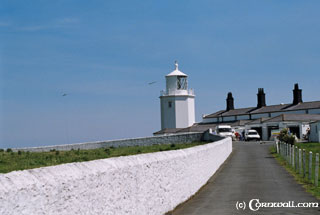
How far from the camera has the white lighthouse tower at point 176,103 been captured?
279 feet

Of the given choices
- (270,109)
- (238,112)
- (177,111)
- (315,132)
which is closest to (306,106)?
(270,109)

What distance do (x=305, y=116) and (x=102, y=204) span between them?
252ft

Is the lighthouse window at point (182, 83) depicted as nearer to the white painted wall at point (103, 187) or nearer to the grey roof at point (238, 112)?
the grey roof at point (238, 112)

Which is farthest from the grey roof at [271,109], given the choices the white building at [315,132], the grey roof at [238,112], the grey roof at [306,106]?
the white building at [315,132]

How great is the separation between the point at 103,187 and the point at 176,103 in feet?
253

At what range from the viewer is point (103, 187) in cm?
754

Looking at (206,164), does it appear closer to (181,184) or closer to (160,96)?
(181,184)

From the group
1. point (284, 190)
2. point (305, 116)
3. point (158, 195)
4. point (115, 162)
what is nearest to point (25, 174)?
point (115, 162)

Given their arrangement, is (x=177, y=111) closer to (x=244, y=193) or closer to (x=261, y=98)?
(x=261, y=98)

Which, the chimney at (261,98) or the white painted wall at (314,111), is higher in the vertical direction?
the chimney at (261,98)

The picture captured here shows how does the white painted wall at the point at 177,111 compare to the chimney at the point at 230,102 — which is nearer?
the white painted wall at the point at 177,111

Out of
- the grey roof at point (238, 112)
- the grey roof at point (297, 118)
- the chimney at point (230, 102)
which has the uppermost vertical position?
the chimney at point (230, 102)

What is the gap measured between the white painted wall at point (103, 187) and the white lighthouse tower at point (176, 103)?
71306 mm

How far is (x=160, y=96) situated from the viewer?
3415 inches
